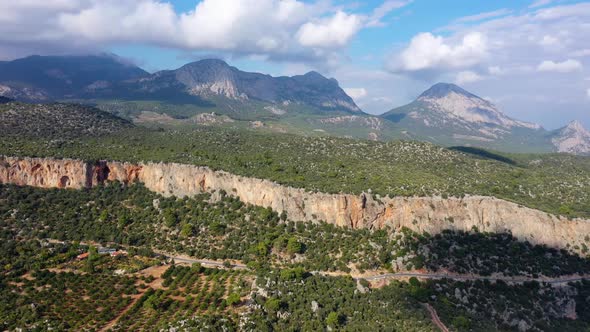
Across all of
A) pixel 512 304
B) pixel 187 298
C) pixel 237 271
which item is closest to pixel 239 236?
pixel 237 271

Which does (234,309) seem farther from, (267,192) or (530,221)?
(530,221)

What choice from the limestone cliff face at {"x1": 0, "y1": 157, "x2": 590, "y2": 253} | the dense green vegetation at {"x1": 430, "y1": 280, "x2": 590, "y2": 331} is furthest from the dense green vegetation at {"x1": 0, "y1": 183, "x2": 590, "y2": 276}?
the dense green vegetation at {"x1": 430, "y1": 280, "x2": 590, "y2": 331}

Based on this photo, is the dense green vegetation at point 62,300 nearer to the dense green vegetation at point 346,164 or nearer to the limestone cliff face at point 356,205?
the limestone cliff face at point 356,205

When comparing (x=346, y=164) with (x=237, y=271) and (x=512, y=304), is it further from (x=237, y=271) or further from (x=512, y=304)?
(x=512, y=304)

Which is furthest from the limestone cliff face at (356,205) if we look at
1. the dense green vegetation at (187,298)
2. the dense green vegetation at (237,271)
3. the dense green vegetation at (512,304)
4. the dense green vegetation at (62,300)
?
the dense green vegetation at (62,300)

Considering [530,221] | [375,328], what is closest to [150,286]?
[375,328]

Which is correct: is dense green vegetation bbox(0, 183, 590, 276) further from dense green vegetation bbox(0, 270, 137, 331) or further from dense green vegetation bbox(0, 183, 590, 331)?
dense green vegetation bbox(0, 270, 137, 331)
